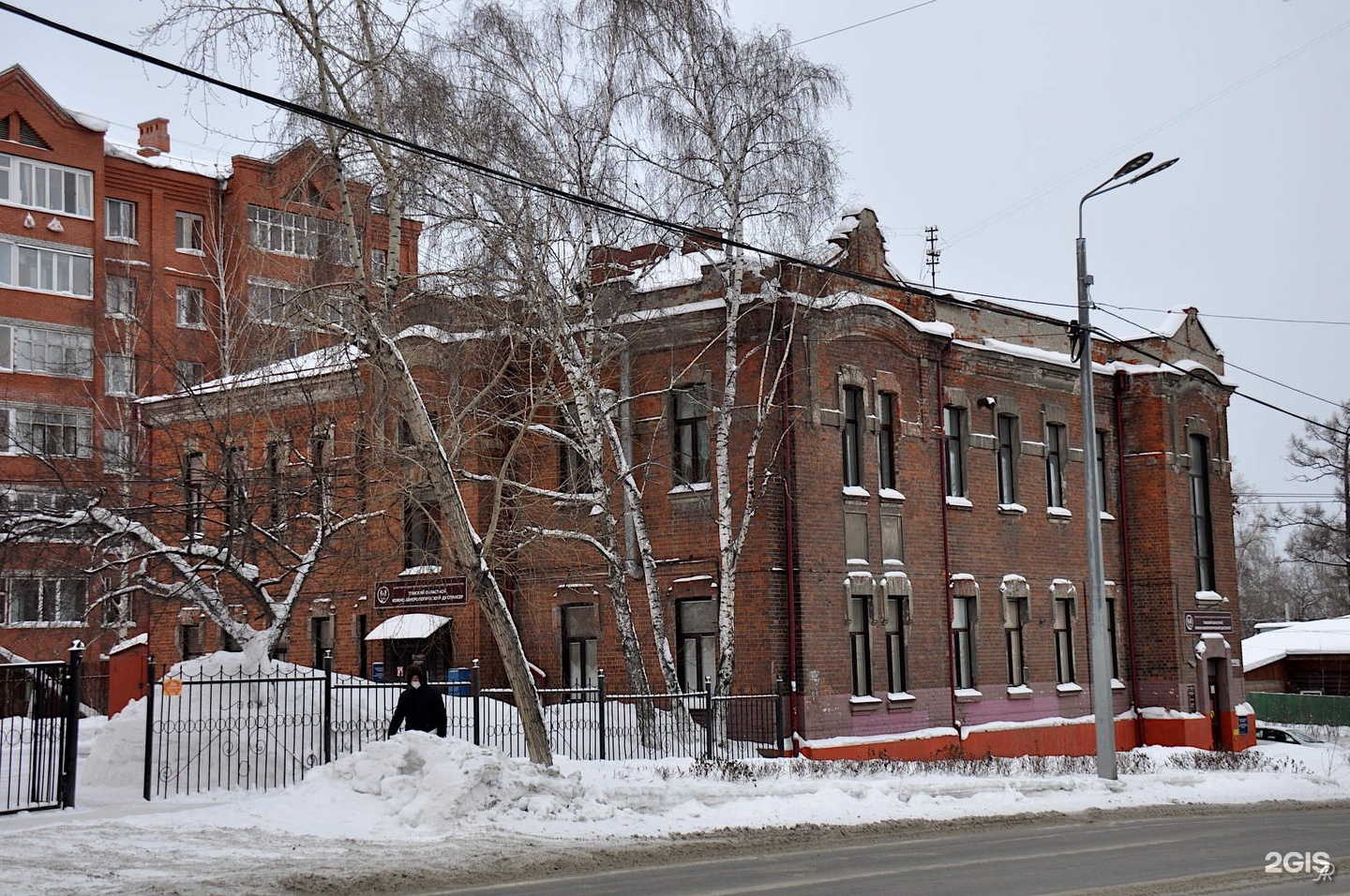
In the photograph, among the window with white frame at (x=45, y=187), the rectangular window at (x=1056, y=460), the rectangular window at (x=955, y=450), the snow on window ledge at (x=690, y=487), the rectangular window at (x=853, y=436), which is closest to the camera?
the snow on window ledge at (x=690, y=487)

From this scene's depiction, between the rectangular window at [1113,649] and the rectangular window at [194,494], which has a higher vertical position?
the rectangular window at [194,494]

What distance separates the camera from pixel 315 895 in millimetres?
12164

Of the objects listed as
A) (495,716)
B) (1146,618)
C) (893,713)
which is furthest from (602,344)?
(1146,618)

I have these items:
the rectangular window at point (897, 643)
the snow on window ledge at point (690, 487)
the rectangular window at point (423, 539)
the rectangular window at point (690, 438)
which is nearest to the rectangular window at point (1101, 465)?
the rectangular window at point (897, 643)

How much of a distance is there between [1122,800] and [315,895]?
13.3 metres

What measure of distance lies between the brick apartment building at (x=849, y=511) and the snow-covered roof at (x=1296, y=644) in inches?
812

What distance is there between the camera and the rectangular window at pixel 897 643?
29.3 meters

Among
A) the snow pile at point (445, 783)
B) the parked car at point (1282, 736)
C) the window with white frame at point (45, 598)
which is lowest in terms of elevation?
the parked car at point (1282, 736)

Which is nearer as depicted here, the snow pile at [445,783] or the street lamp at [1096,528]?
the snow pile at [445,783]

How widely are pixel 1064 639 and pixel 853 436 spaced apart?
910 cm

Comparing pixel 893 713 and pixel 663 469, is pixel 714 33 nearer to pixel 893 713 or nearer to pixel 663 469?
pixel 663 469

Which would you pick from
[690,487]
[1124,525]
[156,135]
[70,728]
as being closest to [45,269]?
[156,135]

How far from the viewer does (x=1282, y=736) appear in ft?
141

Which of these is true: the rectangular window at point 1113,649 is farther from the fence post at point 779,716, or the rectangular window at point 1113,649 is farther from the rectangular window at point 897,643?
the fence post at point 779,716
